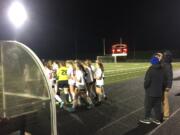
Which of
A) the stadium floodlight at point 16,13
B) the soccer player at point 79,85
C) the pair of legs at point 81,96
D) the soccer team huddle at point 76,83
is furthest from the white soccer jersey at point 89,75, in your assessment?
the stadium floodlight at point 16,13

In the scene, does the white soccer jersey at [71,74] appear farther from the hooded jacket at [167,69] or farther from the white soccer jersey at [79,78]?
the hooded jacket at [167,69]

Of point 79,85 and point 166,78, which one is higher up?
point 166,78

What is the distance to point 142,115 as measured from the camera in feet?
42.3

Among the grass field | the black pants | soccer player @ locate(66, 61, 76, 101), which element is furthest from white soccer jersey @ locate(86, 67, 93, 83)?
the grass field

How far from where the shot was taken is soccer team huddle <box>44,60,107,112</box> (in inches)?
569

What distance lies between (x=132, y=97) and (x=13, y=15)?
10.6 m

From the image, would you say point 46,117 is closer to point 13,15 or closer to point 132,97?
point 13,15

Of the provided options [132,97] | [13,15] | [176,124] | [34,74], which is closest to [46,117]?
[34,74]

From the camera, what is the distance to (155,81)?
11109 mm

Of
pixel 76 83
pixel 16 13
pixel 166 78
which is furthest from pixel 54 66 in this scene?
pixel 16 13

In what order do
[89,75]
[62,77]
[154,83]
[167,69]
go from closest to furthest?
[154,83]
[167,69]
[62,77]
[89,75]

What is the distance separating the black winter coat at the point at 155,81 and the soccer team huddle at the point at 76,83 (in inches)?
136

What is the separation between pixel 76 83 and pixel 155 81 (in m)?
4.06

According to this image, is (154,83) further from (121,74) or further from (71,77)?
(121,74)
